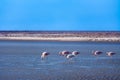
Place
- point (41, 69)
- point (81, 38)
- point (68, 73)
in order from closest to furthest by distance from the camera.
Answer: point (68, 73)
point (41, 69)
point (81, 38)

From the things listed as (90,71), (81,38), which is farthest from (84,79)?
(81,38)

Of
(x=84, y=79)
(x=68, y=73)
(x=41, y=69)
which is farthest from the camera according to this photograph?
(x=41, y=69)

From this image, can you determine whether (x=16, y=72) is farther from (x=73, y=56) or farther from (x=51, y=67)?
(x=73, y=56)

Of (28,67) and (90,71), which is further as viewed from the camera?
(28,67)

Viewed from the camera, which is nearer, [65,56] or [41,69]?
[41,69]

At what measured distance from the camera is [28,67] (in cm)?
2452

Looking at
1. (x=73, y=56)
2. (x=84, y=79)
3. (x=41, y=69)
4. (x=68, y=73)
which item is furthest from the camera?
(x=73, y=56)

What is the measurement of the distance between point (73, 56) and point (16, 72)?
823 centimetres

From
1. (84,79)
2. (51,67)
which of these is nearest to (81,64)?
(51,67)

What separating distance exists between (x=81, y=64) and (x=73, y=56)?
163 inches

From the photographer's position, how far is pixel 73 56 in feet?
99.0

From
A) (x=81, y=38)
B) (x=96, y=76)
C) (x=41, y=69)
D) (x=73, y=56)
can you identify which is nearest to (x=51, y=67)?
(x=41, y=69)

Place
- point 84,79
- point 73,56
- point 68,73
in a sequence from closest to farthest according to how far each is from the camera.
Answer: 1. point 84,79
2. point 68,73
3. point 73,56

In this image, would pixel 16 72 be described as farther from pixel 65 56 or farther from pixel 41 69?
pixel 65 56
